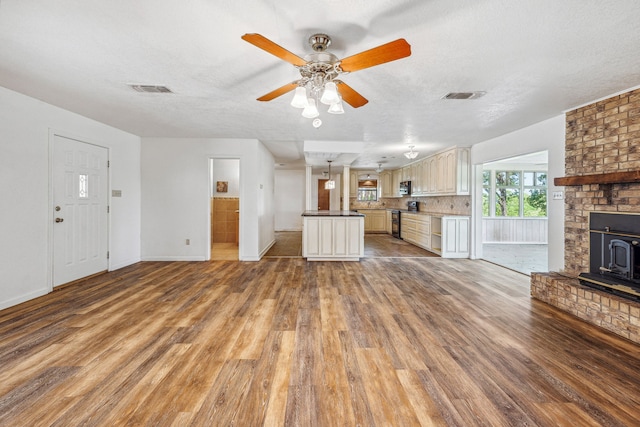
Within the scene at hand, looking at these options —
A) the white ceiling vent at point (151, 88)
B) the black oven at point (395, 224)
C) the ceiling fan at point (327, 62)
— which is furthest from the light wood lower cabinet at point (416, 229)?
the white ceiling vent at point (151, 88)

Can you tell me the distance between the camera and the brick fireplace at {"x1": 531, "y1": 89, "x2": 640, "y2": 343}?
2.56m

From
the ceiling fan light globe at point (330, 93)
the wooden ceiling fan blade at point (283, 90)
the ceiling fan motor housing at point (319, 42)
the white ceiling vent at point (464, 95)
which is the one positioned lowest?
the ceiling fan light globe at point (330, 93)

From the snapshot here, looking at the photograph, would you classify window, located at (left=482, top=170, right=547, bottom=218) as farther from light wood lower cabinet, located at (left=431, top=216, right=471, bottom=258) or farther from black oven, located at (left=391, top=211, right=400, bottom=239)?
light wood lower cabinet, located at (left=431, top=216, right=471, bottom=258)

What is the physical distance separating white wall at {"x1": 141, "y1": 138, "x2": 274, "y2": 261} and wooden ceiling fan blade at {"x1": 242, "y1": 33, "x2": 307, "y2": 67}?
3696 mm

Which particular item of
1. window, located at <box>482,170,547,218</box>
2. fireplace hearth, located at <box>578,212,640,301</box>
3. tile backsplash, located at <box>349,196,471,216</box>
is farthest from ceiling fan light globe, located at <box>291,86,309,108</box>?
window, located at <box>482,170,547,218</box>

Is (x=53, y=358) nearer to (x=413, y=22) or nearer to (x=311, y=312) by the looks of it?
(x=311, y=312)

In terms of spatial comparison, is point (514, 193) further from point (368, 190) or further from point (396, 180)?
point (368, 190)

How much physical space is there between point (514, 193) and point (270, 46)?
8818 millimetres

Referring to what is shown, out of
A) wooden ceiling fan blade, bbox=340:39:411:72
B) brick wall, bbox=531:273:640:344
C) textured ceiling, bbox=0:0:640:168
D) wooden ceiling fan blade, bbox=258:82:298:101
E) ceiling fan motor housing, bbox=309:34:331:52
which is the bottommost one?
brick wall, bbox=531:273:640:344

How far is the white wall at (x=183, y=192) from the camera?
5.37 metres

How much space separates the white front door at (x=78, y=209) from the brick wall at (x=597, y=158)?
6.77 metres

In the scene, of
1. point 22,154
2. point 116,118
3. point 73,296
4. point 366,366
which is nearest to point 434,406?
point 366,366

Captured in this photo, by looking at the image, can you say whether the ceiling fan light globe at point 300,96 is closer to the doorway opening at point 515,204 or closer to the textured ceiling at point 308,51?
the textured ceiling at point 308,51

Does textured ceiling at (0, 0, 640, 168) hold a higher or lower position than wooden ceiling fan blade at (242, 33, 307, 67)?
higher
